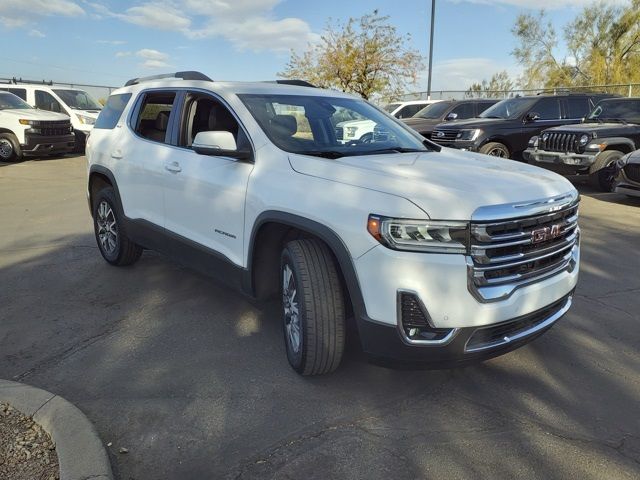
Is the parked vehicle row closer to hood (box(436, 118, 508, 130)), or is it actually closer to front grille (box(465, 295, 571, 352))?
hood (box(436, 118, 508, 130))

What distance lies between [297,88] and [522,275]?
2.57 meters

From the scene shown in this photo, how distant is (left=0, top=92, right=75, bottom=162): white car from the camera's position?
14.5m

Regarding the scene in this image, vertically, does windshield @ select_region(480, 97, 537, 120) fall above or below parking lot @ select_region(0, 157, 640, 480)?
above

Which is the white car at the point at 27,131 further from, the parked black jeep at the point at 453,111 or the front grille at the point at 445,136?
the front grille at the point at 445,136

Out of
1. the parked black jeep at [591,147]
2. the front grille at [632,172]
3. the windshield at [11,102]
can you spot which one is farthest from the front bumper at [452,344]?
the windshield at [11,102]

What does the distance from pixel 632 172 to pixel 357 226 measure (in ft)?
25.2

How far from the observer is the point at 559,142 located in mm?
10508

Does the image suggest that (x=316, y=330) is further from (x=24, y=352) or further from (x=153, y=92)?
(x=153, y=92)

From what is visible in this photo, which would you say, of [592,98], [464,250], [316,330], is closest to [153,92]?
[316,330]

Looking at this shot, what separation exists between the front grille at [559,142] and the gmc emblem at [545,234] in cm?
805

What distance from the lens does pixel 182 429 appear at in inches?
113

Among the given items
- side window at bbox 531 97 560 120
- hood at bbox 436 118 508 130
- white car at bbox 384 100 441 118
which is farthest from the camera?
white car at bbox 384 100 441 118

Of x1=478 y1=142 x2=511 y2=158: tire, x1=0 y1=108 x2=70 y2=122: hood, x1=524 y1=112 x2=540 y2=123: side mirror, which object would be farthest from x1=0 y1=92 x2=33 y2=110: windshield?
x1=524 y1=112 x2=540 y2=123: side mirror

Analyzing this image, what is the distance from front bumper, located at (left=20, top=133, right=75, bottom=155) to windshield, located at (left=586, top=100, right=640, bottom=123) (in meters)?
13.3
